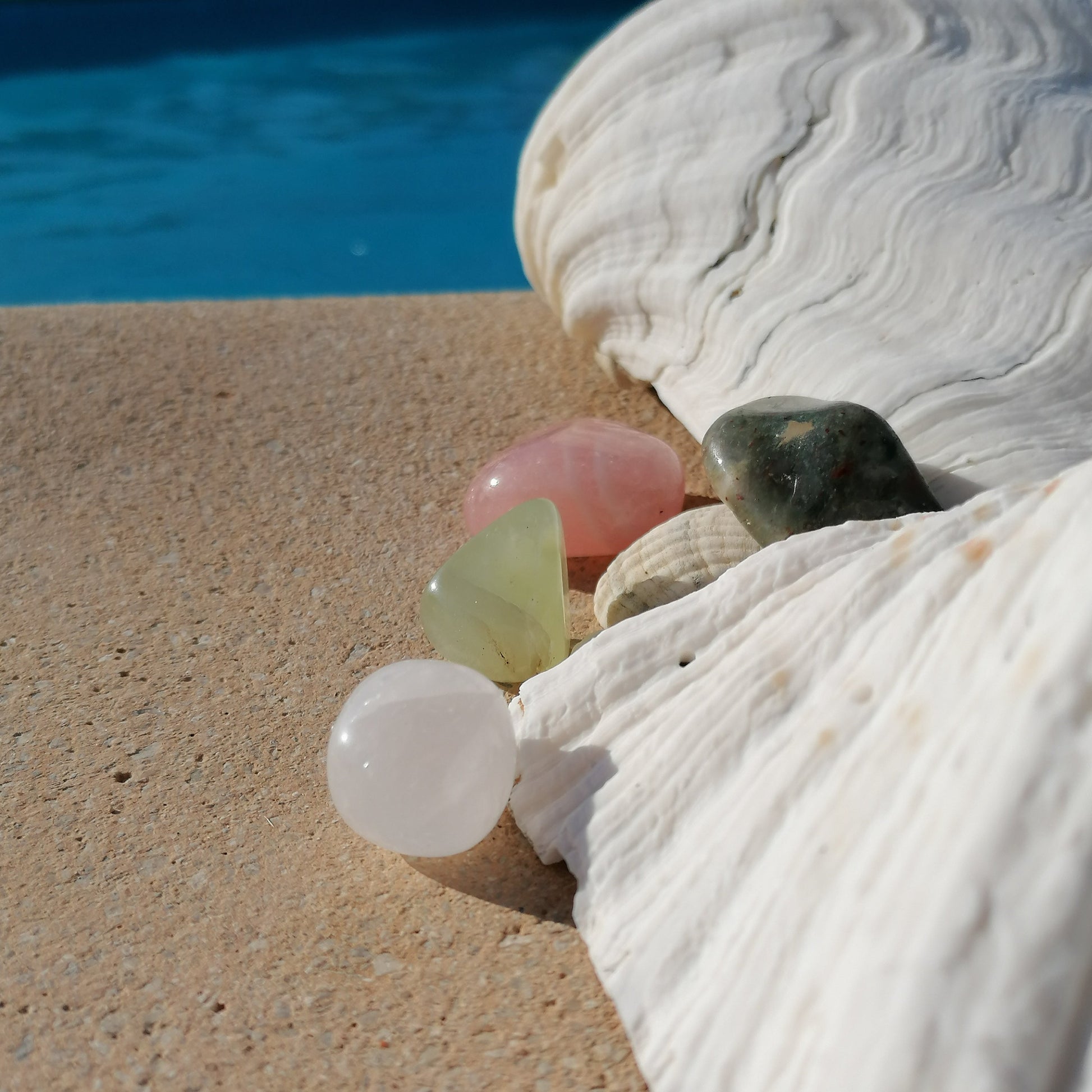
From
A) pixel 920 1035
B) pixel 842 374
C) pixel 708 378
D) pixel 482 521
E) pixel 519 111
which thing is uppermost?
pixel 920 1035

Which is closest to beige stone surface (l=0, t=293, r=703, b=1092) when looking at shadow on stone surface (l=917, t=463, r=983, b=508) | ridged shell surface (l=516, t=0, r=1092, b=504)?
ridged shell surface (l=516, t=0, r=1092, b=504)

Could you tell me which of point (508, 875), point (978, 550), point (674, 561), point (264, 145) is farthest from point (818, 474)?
point (264, 145)

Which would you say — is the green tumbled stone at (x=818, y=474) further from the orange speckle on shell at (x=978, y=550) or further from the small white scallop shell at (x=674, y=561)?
the orange speckle on shell at (x=978, y=550)

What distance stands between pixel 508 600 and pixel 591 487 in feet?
0.92

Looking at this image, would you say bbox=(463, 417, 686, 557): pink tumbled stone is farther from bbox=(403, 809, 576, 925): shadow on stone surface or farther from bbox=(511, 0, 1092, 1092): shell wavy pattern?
bbox=(403, 809, 576, 925): shadow on stone surface

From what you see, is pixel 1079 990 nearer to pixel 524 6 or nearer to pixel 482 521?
pixel 482 521

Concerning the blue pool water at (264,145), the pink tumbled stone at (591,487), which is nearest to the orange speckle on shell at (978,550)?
the pink tumbled stone at (591,487)

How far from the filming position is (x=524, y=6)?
23.8 feet

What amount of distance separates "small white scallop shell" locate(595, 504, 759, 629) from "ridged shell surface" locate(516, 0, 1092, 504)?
25 cm

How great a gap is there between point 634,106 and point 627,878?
130 centimetres

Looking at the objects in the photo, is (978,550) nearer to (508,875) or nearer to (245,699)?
(508,875)

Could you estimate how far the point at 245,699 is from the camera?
4.24 feet

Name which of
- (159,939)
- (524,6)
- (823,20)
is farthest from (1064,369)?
(524,6)

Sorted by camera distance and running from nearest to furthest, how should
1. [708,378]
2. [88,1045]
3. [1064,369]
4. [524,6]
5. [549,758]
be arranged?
[88,1045] < [549,758] < [1064,369] < [708,378] < [524,6]
